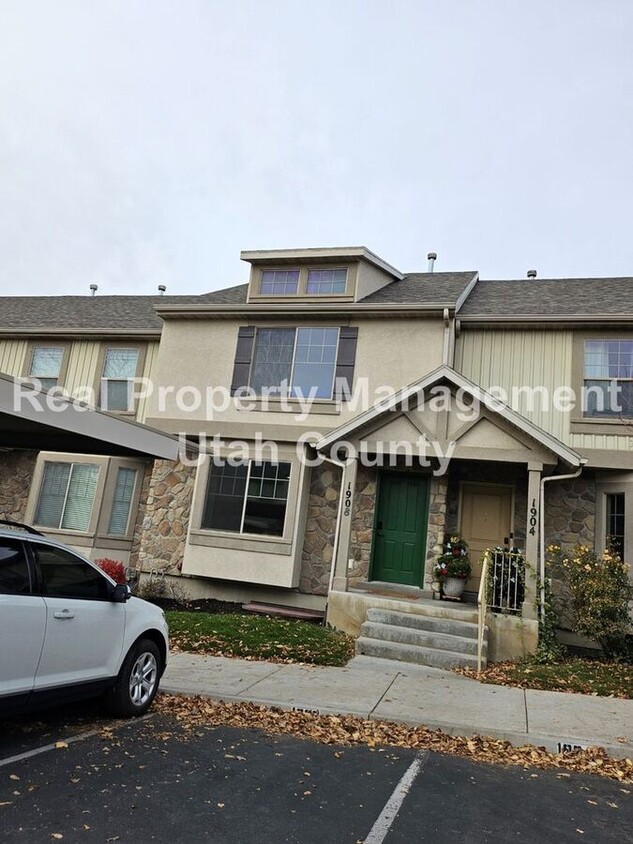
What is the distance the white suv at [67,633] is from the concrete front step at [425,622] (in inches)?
187

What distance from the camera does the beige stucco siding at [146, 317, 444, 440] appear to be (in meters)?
12.8

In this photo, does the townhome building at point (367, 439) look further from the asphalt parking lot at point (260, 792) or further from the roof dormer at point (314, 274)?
the asphalt parking lot at point (260, 792)

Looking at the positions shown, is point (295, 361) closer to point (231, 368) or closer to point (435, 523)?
point (231, 368)

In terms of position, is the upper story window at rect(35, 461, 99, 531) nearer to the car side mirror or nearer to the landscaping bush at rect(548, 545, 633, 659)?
the car side mirror

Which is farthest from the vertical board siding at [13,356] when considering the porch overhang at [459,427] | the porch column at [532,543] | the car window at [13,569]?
the porch column at [532,543]

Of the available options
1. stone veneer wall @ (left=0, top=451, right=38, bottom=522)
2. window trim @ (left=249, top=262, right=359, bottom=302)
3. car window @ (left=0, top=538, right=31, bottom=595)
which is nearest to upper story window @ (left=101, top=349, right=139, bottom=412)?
stone veneer wall @ (left=0, top=451, right=38, bottom=522)

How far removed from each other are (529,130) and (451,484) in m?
7.21

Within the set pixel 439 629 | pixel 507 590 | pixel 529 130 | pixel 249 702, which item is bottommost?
pixel 249 702

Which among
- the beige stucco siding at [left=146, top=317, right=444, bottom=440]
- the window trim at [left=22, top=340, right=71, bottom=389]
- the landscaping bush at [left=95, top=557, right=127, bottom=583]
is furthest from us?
the window trim at [left=22, top=340, right=71, bottom=389]

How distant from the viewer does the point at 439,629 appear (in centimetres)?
970

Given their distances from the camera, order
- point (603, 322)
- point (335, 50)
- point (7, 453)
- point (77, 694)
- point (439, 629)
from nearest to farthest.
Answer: point (77, 694)
point (439, 629)
point (335, 50)
point (603, 322)
point (7, 453)

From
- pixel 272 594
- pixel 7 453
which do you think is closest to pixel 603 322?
pixel 272 594

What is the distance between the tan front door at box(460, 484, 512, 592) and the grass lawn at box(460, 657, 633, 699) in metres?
3.02

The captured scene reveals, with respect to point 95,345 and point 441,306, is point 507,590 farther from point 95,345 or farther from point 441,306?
point 95,345
